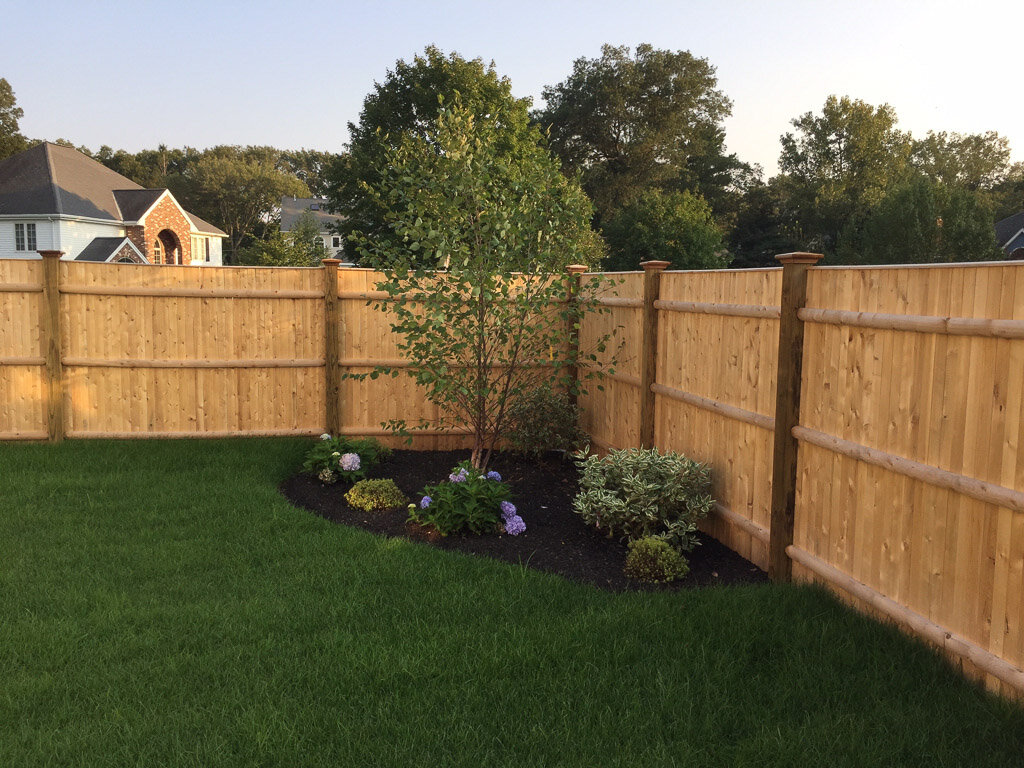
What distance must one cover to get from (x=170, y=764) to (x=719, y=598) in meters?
2.91

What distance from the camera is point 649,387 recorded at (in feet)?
23.7

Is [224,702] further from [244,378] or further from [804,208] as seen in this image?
[804,208]

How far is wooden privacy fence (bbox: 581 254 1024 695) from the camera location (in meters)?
3.48

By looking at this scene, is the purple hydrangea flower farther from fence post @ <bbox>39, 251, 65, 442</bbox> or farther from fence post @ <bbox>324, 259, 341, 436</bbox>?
fence post @ <bbox>39, 251, 65, 442</bbox>

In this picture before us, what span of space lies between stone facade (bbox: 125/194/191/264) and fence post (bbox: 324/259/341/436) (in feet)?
97.6

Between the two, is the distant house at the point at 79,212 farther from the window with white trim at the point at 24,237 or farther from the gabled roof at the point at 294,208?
the gabled roof at the point at 294,208

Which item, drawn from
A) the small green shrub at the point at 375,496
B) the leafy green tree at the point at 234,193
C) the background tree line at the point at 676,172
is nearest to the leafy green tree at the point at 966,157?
the background tree line at the point at 676,172

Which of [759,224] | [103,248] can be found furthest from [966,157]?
[103,248]

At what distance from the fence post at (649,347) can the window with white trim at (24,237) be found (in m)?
32.3

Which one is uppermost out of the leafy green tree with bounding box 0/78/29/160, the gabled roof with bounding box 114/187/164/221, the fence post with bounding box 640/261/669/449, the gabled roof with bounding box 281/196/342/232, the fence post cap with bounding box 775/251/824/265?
the leafy green tree with bounding box 0/78/29/160

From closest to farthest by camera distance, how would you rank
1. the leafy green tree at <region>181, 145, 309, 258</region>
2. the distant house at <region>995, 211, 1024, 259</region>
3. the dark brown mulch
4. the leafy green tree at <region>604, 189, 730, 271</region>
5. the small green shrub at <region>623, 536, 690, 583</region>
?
the small green shrub at <region>623, 536, 690, 583</region> → the dark brown mulch → the leafy green tree at <region>604, 189, 730, 271</region> → the distant house at <region>995, 211, 1024, 259</region> → the leafy green tree at <region>181, 145, 309, 258</region>

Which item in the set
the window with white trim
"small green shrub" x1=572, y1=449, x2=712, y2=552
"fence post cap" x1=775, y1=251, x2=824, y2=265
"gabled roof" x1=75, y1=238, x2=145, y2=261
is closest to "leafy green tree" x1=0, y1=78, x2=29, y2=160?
the window with white trim

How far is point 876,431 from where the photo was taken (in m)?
4.31

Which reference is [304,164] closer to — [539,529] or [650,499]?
[539,529]
